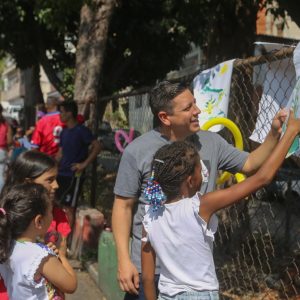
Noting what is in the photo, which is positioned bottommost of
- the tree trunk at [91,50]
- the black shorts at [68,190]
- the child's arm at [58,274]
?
the black shorts at [68,190]

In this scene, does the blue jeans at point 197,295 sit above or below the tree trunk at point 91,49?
below

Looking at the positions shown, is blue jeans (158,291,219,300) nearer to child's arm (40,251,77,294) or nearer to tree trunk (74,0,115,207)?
child's arm (40,251,77,294)

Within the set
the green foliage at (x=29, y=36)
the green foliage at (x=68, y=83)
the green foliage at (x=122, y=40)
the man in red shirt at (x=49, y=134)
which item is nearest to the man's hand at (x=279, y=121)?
the man in red shirt at (x=49, y=134)

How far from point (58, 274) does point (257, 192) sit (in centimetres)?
279

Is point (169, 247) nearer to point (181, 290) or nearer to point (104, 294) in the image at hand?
point (181, 290)

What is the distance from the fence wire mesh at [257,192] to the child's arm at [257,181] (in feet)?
2.58

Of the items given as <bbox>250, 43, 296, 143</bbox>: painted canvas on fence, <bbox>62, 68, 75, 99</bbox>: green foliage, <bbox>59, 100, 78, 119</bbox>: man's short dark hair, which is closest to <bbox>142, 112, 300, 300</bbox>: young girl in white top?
<bbox>250, 43, 296, 143</bbox>: painted canvas on fence

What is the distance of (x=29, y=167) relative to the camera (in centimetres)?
306

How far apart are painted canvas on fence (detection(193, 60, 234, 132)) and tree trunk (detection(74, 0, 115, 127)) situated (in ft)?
16.0

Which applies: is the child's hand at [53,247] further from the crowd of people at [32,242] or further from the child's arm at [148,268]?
the child's arm at [148,268]

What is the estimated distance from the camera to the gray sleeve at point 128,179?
2.71 m

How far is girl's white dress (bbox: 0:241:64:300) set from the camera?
95.5 inches

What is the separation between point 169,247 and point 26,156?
117 centimetres

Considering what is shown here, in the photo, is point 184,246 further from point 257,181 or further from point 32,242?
point 32,242
